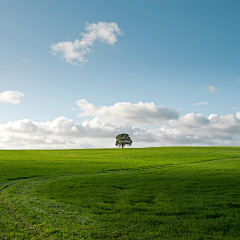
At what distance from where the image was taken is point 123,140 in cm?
13050

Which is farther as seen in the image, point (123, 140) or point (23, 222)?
point (123, 140)

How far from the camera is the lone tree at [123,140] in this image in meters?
130

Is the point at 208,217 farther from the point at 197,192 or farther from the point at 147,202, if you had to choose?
the point at 197,192

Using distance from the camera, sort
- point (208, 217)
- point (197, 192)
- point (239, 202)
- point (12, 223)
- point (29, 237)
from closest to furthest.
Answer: point (29, 237) → point (12, 223) → point (208, 217) → point (239, 202) → point (197, 192)

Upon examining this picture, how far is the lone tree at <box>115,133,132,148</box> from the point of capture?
13050 cm

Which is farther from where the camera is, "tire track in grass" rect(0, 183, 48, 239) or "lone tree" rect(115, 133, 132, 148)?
"lone tree" rect(115, 133, 132, 148)

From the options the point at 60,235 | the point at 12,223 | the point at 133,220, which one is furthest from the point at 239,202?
the point at 12,223

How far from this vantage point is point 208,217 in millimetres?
13781

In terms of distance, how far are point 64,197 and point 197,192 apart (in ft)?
42.1

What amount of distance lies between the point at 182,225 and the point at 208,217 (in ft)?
8.18

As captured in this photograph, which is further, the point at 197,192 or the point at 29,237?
the point at 197,192

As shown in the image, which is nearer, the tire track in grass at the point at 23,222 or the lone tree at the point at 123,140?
the tire track in grass at the point at 23,222

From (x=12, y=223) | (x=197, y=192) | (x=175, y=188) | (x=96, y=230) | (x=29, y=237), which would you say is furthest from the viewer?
(x=175, y=188)

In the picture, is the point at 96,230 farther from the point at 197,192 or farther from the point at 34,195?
the point at 197,192
